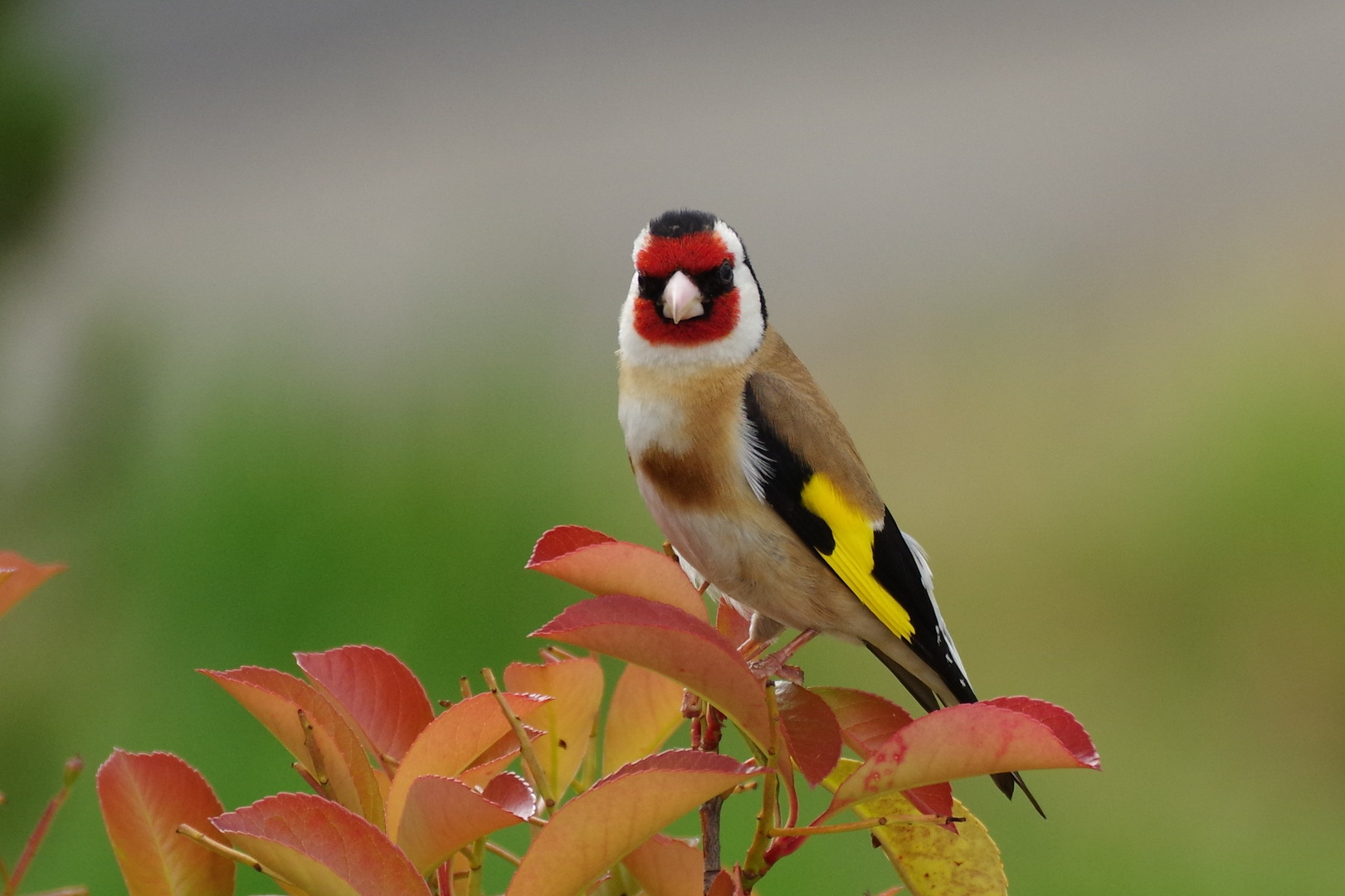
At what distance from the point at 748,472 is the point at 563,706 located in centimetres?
38

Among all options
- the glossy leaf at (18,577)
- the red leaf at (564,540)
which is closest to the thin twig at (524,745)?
the red leaf at (564,540)

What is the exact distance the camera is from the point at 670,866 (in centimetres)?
70

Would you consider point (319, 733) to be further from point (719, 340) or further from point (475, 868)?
point (719, 340)

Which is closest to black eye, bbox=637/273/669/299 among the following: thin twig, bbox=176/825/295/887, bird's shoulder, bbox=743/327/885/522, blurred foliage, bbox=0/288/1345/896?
bird's shoulder, bbox=743/327/885/522

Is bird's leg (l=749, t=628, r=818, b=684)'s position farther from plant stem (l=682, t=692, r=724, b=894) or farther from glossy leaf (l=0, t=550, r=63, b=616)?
glossy leaf (l=0, t=550, r=63, b=616)

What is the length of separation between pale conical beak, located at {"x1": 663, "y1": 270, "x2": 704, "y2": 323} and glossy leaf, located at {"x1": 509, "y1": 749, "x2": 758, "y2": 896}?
59cm

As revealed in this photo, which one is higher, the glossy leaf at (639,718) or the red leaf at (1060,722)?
the red leaf at (1060,722)

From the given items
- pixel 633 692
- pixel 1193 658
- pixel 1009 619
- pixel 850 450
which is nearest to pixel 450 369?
pixel 1009 619

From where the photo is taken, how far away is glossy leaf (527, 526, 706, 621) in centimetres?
73

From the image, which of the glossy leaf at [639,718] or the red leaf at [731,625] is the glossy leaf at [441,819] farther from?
the red leaf at [731,625]

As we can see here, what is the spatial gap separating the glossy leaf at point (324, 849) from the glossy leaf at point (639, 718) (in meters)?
0.26

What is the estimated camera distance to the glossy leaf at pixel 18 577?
0.83 meters

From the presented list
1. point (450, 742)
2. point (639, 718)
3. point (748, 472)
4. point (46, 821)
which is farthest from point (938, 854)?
point (46, 821)

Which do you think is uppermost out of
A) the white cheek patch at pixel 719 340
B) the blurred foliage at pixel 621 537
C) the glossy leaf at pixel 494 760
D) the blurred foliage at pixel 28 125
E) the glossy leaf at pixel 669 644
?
the blurred foliage at pixel 28 125
